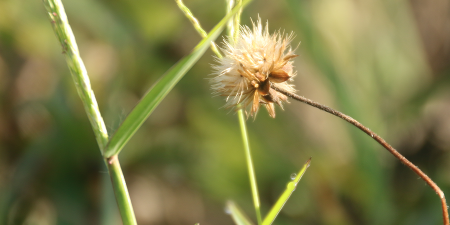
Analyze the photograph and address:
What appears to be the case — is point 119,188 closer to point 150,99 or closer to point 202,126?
point 150,99

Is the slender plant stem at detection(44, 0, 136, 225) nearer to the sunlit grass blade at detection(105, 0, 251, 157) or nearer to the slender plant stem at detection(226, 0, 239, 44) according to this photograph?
the sunlit grass blade at detection(105, 0, 251, 157)

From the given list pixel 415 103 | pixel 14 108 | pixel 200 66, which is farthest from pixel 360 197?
pixel 14 108

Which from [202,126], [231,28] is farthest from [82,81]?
[202,126]

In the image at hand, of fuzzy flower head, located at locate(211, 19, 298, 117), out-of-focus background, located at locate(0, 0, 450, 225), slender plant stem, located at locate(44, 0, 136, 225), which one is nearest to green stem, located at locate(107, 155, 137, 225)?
slender plant stem, located at locate(44, 0, 136, 225)

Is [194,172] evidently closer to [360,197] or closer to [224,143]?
[224,143]

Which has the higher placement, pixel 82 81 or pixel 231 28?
pixel 231 28

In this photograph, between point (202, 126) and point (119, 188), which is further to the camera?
point (202, 126)
